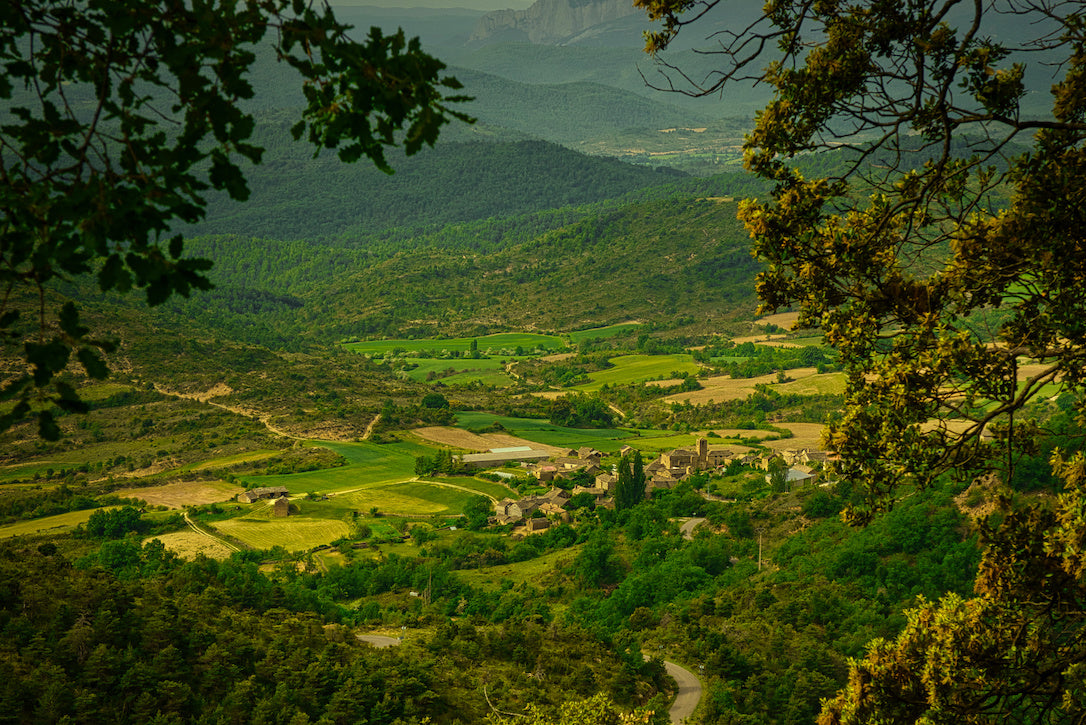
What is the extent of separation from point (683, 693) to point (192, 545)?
27.8m

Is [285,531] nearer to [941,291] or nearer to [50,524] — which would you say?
[50,524]

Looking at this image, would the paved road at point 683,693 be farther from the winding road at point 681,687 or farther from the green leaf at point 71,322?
the green leaf at point 71,322

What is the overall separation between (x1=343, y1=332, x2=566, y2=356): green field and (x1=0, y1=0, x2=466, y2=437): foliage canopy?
12003 centimetres

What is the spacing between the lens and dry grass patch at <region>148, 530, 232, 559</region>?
45.1 m

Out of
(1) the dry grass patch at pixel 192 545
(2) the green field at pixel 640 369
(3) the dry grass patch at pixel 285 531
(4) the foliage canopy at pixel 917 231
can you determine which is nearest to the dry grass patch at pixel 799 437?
(2) the green field at pixel 640 369

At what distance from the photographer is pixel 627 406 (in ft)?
306

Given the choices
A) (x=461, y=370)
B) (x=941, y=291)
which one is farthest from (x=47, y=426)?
(x=461, y=370)

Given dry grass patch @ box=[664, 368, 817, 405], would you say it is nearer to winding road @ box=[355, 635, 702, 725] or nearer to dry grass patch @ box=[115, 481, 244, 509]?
dry grass patch @ box=[115, 481, 244, 509]

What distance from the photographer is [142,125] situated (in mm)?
4062

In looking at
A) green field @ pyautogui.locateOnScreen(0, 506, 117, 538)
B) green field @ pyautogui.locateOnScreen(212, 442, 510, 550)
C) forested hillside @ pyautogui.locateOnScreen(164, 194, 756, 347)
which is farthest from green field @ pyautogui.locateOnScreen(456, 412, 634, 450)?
forested hillside @ pyautogui.locateOnScreen(164, 194, 756, 347)

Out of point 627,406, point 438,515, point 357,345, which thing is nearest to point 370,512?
point 438,515

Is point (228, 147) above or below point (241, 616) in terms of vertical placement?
above

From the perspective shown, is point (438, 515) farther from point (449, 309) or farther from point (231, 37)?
point (449, 309)

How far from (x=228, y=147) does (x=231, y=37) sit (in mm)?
542
